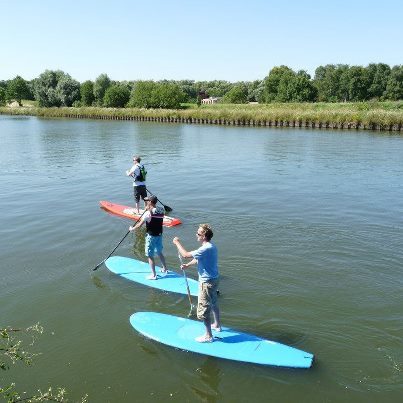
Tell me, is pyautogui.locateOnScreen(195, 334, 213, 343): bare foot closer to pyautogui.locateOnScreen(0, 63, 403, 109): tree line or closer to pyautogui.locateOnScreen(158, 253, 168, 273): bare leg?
pyautogui.locateOnScreen(158, 253, 168, 273): bare leg

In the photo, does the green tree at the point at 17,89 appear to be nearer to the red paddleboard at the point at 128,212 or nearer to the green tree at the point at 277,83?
the green tree at the point at 277,83

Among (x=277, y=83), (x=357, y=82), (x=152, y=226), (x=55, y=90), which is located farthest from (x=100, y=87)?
(x=152, y=226)

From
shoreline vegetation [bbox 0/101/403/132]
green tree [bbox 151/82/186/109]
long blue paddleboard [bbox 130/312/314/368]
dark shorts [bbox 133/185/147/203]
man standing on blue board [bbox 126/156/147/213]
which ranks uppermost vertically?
green tree [bbox 151/82/186/109]

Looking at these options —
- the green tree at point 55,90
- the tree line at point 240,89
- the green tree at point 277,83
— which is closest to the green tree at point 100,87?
the tree line at point 240,89

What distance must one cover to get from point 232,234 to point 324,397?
7524mm

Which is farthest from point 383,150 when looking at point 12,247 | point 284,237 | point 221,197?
point 12,247

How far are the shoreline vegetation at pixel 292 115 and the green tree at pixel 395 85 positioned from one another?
39.7m

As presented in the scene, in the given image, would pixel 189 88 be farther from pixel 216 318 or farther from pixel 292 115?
pixel 216 318

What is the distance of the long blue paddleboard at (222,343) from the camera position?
6984 mm

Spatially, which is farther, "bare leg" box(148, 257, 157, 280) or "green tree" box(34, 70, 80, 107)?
"green tree" box(34, 70, 80, 107)

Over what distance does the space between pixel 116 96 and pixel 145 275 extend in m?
87.6

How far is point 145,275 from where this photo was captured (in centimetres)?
1023

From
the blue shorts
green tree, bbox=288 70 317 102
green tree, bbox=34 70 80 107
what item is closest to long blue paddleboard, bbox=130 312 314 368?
the blue shorts

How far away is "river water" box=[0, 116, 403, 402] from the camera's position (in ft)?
22.5
